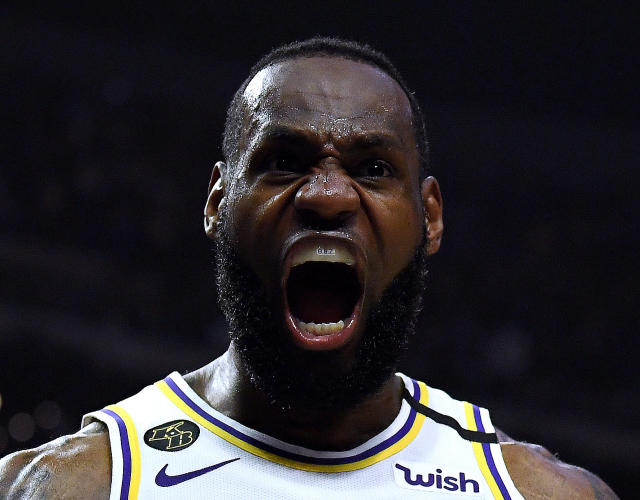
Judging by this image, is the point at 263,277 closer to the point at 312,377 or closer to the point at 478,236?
the point at 312,377

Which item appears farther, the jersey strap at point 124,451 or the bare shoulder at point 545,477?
the bare shoulder at point 545,477

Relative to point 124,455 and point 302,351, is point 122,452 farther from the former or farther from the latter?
point 302,351

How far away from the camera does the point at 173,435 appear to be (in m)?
2.04

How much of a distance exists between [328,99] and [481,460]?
1008mm

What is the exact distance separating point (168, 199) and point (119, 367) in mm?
1810

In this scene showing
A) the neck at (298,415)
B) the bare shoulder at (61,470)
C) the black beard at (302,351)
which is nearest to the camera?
the bare shoulder at (61,470)

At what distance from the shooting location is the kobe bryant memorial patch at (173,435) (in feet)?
6.58

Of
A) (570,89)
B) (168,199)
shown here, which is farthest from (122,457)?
(570,89)

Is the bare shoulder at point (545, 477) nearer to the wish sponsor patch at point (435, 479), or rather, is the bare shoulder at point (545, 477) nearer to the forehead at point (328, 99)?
the wish sponsor patch at point (435, 479)

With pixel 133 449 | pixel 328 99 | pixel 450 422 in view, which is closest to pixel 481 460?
pixel 450 422

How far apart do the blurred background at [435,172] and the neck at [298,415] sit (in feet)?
16.5

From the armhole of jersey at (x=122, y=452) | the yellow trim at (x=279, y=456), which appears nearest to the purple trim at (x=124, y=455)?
the armhole of jersey at (x=122, y=452)

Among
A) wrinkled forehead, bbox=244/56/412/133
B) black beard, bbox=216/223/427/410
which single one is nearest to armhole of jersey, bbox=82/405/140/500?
black beard, bbox=216/223/427/410

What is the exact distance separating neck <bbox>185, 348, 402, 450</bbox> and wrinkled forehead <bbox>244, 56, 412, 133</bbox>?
0.65 metres
